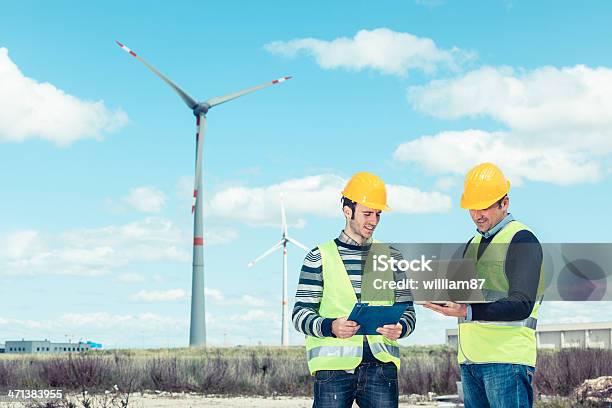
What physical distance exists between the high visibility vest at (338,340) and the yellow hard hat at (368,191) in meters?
0.36

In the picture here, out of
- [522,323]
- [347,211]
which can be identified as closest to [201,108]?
[347,211]

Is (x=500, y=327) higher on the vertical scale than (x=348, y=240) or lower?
lower

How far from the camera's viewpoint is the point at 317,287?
4992 millimetres

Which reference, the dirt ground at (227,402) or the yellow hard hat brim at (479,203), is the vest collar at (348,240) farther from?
the dirt ground at (227,402)

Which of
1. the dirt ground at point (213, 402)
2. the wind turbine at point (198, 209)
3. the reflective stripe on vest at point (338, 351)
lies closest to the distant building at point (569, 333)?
the wind turbine at point (198, 209)

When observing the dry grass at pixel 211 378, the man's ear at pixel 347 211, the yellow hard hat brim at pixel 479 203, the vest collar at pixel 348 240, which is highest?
the yellow hard hat brim at pixel 479 203

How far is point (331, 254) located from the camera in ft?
16.4

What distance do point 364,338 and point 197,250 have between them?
38.6 metres

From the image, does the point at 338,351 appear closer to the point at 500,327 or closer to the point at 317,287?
the point at 317,287

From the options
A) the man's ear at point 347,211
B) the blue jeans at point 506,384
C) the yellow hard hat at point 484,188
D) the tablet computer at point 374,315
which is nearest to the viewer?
the tablet computer at point 374,315

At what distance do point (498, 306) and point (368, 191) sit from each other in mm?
1043

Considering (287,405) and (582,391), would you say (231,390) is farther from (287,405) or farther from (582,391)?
(582,391)

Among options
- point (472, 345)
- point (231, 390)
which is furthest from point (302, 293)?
point (231, 390)

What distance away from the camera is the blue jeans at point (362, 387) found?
490 cm
